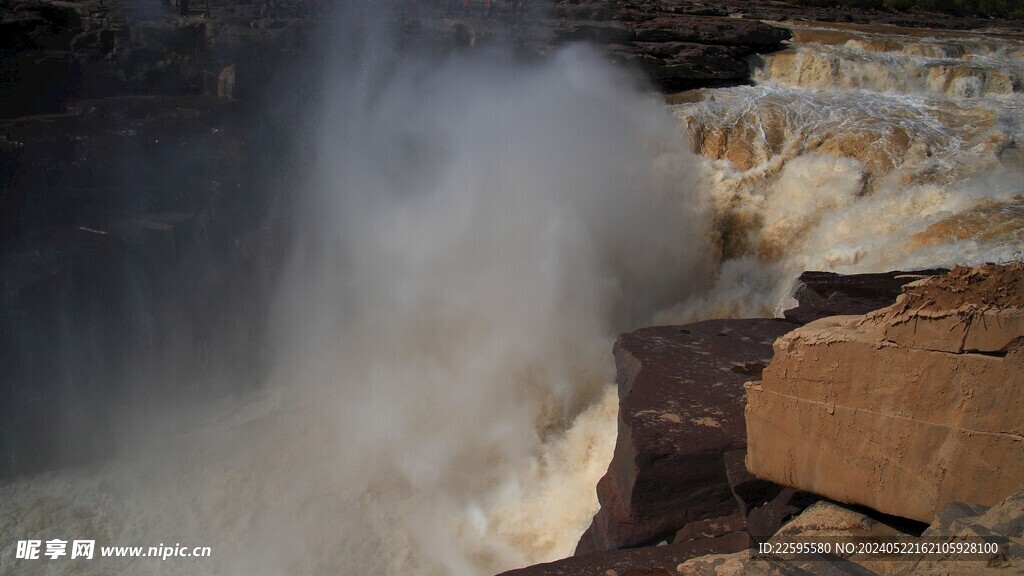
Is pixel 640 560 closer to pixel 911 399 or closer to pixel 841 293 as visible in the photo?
pixel 911 399

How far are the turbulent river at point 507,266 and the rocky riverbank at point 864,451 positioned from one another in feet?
5.34

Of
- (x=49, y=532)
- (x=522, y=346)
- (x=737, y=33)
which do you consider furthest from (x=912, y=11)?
(x=49, y=532)

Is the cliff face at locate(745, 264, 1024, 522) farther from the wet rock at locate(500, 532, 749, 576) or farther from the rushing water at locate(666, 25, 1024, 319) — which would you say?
the rushing water at locate(666, 25, 1024, 319)

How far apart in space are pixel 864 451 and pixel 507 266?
5675mm

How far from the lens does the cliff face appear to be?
2689mm

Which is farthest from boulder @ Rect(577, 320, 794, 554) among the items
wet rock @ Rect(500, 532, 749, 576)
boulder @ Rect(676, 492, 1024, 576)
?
boulder @ Rect(676, 492, 1024, 576)

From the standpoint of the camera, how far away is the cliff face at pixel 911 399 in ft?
8.82

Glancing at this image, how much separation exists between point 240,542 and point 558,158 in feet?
19.0

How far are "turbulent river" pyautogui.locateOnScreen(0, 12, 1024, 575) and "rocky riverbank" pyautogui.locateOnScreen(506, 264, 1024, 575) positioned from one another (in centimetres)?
163

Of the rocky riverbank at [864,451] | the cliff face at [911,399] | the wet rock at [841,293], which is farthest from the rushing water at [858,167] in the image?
the cliff face at [911,399]

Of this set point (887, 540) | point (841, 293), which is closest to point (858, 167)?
point (841, 293)

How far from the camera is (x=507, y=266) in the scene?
27.7ft

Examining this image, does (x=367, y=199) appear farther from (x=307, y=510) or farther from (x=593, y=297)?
(x=307, y=510)

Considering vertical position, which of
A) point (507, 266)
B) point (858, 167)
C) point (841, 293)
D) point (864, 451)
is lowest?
point (507, 266)
